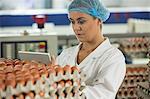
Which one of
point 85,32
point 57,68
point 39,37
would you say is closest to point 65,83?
point 57,68

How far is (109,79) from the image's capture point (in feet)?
5.20

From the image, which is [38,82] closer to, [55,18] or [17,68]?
[17,68]

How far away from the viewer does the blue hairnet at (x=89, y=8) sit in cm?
171

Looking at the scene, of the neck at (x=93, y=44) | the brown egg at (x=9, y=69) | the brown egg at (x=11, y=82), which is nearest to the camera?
the brown egg at (x=11, y=82)

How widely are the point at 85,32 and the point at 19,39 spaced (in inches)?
47.6

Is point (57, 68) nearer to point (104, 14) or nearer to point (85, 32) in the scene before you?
point (85, 32)

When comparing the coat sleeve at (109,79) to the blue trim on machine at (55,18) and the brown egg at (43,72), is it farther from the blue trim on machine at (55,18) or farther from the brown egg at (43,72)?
the blue trim on machine at (55,18)

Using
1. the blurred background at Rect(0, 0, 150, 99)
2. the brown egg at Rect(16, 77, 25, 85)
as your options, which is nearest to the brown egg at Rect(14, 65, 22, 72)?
the brown egg at Rect(16, 77, 25, 85)

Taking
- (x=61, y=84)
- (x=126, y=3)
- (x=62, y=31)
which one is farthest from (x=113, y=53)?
(x=126, y=3)

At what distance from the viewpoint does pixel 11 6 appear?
20.0ft

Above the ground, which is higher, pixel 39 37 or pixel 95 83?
pixel 39 37

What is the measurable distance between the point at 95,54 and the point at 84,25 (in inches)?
7.5

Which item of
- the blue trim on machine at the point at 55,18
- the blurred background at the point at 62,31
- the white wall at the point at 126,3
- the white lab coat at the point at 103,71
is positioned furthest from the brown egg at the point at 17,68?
the white wall at the point at 126,3

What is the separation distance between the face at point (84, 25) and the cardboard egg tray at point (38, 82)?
1.60 ft
